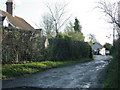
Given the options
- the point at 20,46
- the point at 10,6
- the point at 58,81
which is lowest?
the point at 58,81

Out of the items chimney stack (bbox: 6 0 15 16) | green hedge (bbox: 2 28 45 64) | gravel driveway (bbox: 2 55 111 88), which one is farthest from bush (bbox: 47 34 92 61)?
chimney stack (bbox: 6 0 15 16)

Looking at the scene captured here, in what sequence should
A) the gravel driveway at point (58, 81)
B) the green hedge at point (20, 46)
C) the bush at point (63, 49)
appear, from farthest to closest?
the bush at point (63, 49), the green hedge at point (20, 46), the gravel driveway at point (58, 81)

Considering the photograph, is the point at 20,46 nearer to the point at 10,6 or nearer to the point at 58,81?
the point at 58,81

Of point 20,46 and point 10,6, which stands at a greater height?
point 10,6

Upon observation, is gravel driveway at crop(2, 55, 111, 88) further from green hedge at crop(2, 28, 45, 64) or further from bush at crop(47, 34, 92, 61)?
bush at crop(47, 34, 92, 61)

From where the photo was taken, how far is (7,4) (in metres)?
34.3

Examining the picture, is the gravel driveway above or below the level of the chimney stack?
below

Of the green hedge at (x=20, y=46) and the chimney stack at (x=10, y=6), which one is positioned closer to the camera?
the green hedge at (x=20, y=46)

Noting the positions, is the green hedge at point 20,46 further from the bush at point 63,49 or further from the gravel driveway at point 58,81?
the gravel driveway at point 58,81

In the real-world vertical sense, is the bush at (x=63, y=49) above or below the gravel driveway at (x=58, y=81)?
above

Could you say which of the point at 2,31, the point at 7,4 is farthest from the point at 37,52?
the point at 7,4

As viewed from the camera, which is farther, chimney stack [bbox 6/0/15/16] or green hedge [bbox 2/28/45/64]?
chimney stack [bbox 6/0/15/16]

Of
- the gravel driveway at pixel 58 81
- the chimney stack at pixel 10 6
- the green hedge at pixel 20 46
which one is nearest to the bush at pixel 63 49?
the green hedge at pixel 20 46

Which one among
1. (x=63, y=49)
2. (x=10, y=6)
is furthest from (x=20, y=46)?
(x=10, y=6)
